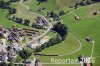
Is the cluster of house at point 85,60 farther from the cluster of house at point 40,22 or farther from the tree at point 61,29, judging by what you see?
the cluster of house at point 40,22

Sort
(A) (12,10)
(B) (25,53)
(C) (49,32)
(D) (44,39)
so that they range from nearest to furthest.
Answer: (B) (25,53) < (D) (44,39) < (C) (49,32) < (A) (12,10)

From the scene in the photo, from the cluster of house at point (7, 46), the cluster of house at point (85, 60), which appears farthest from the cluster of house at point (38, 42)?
the cluster of house at point (85, 60)

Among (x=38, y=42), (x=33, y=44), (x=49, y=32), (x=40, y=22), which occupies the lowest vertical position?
(x=33, y=44)

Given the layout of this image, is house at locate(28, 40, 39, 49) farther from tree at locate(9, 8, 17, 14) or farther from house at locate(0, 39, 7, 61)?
tree at locate(9, 8, 17, 14)

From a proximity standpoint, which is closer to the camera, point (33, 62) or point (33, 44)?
point (33, 62)

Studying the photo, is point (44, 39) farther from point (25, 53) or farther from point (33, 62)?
point (33, 62)

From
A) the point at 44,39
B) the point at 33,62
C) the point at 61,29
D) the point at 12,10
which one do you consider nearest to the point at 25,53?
the point at 33,62

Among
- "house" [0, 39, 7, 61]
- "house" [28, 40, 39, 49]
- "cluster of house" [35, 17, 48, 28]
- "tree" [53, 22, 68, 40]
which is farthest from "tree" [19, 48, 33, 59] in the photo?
"cluster of house" [35, 17, 48, 28]

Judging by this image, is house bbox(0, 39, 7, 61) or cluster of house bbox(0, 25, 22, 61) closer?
house bbox(0, 39, 7, 61)
